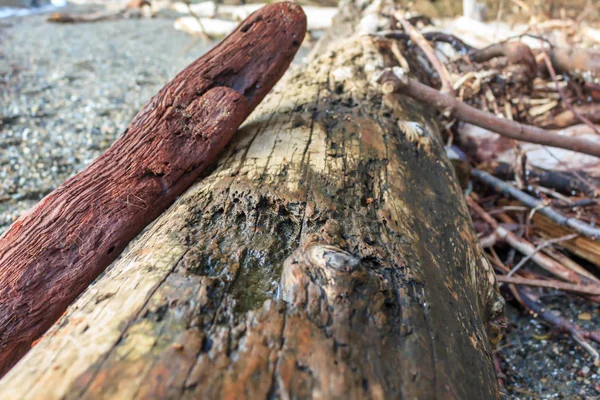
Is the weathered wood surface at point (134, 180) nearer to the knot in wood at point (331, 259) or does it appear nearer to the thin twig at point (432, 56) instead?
the knot in wood at point (331, 259)

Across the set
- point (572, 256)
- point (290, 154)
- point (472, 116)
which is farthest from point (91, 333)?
point (572, 256)

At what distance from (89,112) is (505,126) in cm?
341

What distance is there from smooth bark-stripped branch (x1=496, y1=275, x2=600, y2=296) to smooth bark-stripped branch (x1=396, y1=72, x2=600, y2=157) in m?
0.72

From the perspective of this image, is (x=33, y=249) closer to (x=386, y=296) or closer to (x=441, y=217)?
(x=386, y=296)

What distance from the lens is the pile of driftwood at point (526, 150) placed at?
2.35 meters

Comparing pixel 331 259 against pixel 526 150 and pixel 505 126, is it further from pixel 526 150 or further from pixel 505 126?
pixel 526 150

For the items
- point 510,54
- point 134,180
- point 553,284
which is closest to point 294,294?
point 134,180

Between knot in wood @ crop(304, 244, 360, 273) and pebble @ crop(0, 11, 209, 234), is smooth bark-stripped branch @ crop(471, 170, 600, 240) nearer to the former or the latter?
knot in wood @ crop(304, 244, 360, 273)

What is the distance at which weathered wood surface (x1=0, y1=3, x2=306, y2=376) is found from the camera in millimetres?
1503

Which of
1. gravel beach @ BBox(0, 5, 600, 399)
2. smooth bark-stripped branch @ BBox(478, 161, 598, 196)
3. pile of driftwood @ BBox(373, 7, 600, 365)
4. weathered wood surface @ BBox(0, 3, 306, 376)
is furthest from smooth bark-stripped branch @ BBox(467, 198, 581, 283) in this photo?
weathered wood surface @ BBox(0, 3, 306, 376)

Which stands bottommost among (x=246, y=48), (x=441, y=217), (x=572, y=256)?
(x=572, y=256)

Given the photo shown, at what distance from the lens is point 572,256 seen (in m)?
2.57

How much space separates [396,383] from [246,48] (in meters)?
1.65

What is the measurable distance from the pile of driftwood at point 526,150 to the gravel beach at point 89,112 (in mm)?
162
